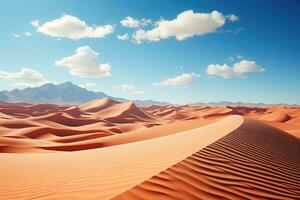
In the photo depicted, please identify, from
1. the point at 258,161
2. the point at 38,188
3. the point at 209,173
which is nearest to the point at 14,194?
the point at 38,188

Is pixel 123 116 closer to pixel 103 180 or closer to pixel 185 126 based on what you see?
pixel 185 126

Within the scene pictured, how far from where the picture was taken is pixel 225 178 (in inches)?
200

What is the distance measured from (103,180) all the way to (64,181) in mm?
1036

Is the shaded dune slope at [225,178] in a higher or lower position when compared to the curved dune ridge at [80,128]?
lower

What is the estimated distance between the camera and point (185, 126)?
2417cm

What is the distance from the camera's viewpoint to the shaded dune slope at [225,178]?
163 inches

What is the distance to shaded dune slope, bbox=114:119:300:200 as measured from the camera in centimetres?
413

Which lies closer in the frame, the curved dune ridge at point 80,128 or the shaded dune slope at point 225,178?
the shaded dune slope at point 225,178

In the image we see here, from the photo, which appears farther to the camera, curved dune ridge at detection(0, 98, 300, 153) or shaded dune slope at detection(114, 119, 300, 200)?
curved dune ridge at detection(0, 98, 300, 153)

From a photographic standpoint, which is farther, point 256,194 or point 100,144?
point 100,144

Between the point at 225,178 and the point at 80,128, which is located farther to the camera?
the point at 80,128

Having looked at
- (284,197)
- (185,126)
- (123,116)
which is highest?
(123,116)

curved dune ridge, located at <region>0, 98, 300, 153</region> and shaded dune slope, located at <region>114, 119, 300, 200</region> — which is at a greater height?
curved dune ridge, located at <region>0, 98, 300, 153</region>

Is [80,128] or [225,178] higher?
[80,128]
